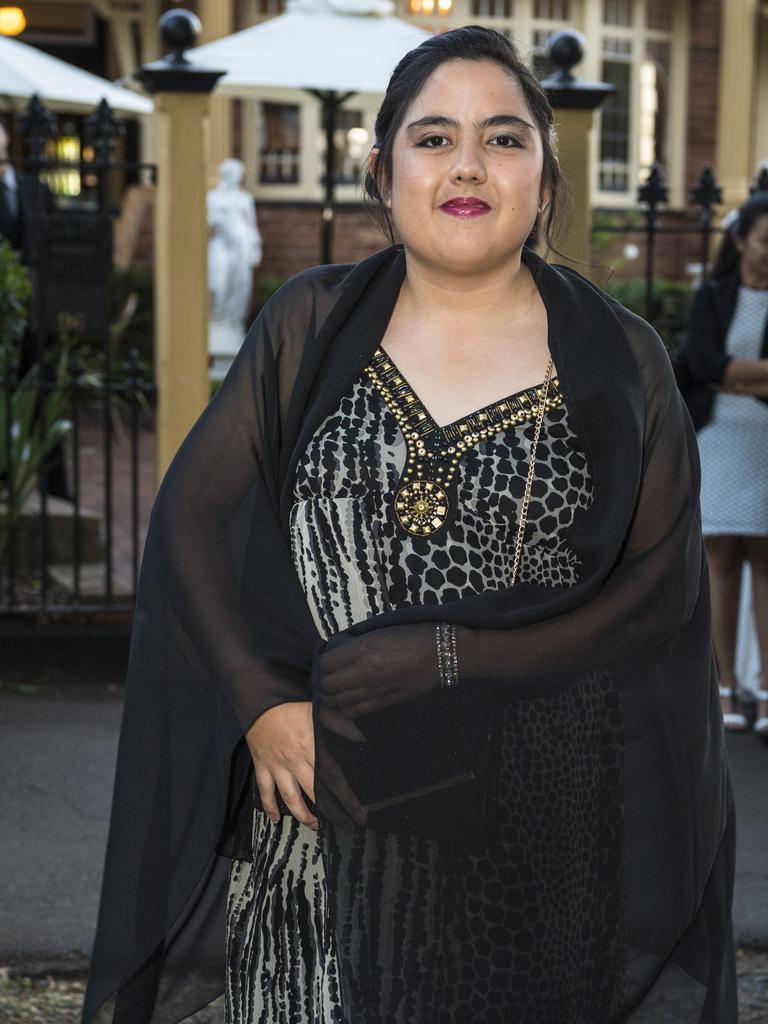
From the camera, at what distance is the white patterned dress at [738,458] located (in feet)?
19.0

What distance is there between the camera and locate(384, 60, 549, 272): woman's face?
2.24 meters

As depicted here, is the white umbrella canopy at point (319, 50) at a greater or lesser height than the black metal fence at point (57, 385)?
greater

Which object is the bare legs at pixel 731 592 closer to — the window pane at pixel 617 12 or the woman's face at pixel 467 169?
the woman's face at pixel 467 169

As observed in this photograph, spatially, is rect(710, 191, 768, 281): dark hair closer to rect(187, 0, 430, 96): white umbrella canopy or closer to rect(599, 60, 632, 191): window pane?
rect(187, 0, 430, 96): white umbrella canopy

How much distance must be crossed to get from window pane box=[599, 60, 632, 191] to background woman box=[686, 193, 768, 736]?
1515 centimetres

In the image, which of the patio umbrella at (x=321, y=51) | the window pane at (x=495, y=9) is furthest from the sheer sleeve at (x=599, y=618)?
the window pane at (x=495, y=9)

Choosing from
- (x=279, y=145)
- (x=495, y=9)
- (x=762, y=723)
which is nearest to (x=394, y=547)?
(x=762, y=723)

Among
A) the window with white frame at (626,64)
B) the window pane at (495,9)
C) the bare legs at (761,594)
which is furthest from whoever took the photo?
the window with white frame at (626,64)

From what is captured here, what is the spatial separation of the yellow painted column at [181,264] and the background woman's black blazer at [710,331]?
191 cm

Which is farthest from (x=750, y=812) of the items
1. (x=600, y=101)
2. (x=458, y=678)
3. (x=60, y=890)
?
(x=458, y=678)

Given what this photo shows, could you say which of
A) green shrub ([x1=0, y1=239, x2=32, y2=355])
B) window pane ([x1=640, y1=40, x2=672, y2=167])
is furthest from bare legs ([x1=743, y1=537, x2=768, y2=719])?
window pane ([x1=640, y1=40, x2=672, y2=167])

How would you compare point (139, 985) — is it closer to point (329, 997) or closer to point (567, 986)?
point (329, 997)

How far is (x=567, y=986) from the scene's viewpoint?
228cm

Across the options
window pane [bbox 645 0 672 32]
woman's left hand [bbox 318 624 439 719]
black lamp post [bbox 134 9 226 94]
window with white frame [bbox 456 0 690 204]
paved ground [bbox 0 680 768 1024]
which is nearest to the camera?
woman's left hand [bbox 318 624 439 719]
